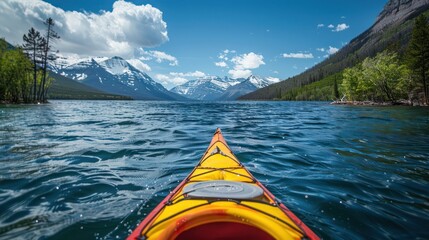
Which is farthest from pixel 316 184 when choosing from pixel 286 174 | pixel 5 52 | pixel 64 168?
pixel 5 52

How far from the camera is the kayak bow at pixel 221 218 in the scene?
9.91 ft

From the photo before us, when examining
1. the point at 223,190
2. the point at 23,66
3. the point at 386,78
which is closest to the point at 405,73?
the point at 386,78

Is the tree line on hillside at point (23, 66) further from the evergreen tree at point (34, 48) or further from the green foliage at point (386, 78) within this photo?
the green foliage at point (386, 78)

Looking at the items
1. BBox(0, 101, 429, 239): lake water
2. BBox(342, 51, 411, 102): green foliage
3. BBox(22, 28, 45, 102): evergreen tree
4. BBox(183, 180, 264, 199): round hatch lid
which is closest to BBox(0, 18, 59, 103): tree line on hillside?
BBox(22, 28, 45, 102): evergreen tree

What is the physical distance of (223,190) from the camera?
3.94 meters

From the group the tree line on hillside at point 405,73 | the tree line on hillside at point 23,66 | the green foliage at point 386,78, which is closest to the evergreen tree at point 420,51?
the tree line on hillside at point 405,73

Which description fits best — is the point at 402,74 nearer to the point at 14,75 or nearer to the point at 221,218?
the point at 221,218

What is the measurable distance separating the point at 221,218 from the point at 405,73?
61896mm

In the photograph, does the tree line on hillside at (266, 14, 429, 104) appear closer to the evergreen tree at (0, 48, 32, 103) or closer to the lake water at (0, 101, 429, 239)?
the lake water at (0, 101, 429, 239)

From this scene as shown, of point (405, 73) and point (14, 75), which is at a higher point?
point (405, 73)

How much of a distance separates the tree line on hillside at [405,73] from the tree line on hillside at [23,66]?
66677mm

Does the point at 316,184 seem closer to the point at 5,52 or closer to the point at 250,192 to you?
the point at 250,192

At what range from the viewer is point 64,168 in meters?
8.16

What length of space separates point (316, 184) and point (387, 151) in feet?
19.9
